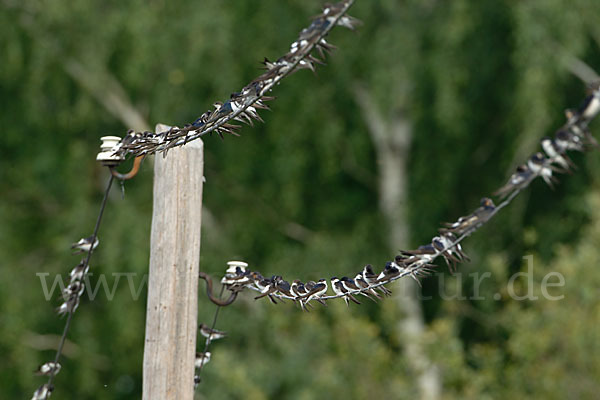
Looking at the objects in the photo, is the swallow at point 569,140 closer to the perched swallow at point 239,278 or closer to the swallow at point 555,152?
the swallow at point 555,152

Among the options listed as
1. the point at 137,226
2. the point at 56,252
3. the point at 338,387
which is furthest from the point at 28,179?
the point at 338,387

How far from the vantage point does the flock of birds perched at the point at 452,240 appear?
151 centimetres

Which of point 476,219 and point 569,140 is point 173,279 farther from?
point 569,140

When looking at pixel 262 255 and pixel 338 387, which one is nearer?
pixel 338 387

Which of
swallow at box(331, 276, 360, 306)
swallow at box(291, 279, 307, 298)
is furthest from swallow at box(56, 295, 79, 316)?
swallow at box(331, 276, 360, 306)

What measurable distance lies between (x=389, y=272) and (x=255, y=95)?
1.72ft

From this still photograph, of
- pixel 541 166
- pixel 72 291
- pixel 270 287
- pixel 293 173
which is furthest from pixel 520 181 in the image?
pixel 293 173

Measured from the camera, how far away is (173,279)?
2111mm

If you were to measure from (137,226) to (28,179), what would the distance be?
4.81 ft

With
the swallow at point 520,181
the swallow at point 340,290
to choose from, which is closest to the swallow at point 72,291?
the swallow at point 340,290

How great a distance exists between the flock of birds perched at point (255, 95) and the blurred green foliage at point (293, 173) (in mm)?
3092

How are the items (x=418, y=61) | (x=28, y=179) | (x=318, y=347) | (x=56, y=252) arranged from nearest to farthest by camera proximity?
(x=318, y=347)
(x=418, y=61)
(x=56, y=252)
(x=28, y=179)

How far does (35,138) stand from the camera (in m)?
6.73

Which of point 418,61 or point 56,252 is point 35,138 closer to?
point 56,252
